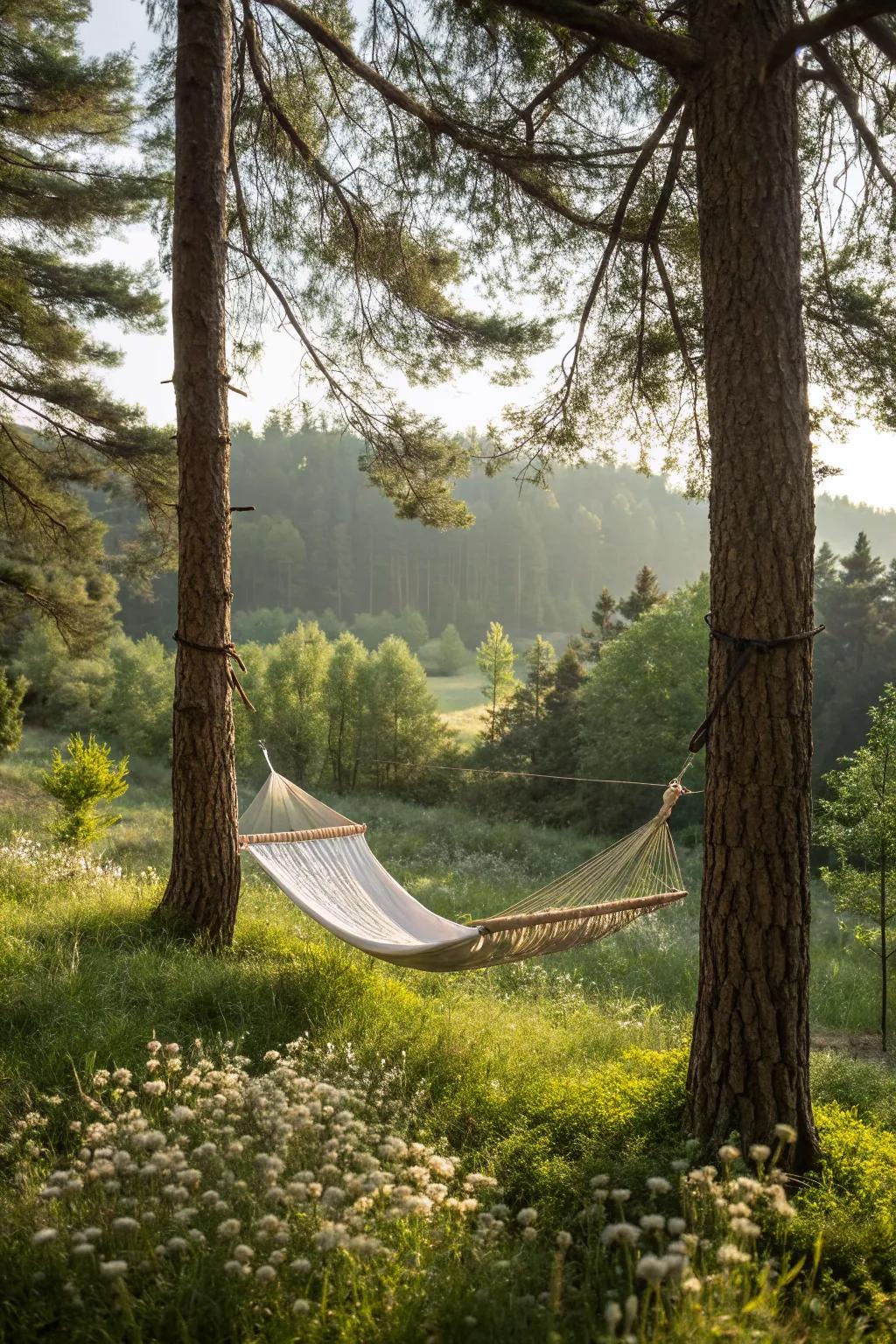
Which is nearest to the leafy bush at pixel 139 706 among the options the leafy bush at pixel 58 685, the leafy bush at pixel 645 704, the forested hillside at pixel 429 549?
the leafy bush at pixel 58 685

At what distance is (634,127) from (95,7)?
183 inches

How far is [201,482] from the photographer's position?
164 inches

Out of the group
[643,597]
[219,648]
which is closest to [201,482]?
[219,648]

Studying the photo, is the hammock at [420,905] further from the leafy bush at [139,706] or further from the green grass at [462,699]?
the green grass at [462,699]

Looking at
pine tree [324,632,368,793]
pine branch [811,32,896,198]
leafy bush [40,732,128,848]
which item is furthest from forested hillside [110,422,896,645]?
pine branch [811,32,896,198]

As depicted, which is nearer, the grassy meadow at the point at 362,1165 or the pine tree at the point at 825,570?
the grassy meadow at the point at 362,1165

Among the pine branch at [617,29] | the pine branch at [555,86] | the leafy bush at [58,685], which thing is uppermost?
the pine branch at [555,86]

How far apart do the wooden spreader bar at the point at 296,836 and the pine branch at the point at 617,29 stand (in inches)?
118

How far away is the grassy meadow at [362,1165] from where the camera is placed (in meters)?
1.66

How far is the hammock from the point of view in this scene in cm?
298

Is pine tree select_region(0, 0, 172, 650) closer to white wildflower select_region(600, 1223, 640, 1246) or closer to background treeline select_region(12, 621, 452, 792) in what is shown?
white wildflower select_region(600, 1223, 640, 1246)

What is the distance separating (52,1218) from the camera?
187 centimetres

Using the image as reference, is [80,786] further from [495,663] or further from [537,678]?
[495,663]

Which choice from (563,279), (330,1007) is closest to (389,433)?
(563,279)
